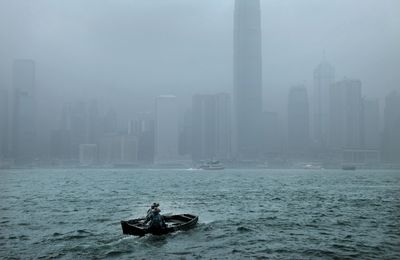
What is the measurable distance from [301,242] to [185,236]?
10.4m

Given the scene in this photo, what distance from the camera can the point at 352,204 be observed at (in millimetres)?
72062

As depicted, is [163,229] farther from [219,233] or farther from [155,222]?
[219,233]

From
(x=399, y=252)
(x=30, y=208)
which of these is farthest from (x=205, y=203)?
(x=399, y=252)

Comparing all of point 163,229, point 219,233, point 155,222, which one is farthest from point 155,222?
point 219,233

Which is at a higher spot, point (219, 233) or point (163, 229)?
point (163, 229)

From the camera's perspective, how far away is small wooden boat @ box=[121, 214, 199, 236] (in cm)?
4047

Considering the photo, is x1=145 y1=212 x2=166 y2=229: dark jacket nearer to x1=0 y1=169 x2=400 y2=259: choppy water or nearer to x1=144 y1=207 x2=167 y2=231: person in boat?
x1=144 y1=207 x2=167 y2=231: person in boat

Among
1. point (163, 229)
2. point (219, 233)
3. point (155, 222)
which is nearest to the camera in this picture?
point (155, 222)

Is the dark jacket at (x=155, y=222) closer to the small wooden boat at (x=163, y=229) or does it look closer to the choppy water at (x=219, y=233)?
the small wooden boat at (x=163, y=229)

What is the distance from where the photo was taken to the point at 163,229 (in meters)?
41.4

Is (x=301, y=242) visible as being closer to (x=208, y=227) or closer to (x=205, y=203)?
(x=208, y=227)

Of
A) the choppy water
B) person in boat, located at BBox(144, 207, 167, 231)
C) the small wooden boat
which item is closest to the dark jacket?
person in boat, located at BBox(144, 207, 167, 231)

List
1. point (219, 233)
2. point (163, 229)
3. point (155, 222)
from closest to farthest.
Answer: point (155, 222) → point (163, 229) → point (219, 233)

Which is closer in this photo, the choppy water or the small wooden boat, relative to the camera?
the choppy water
